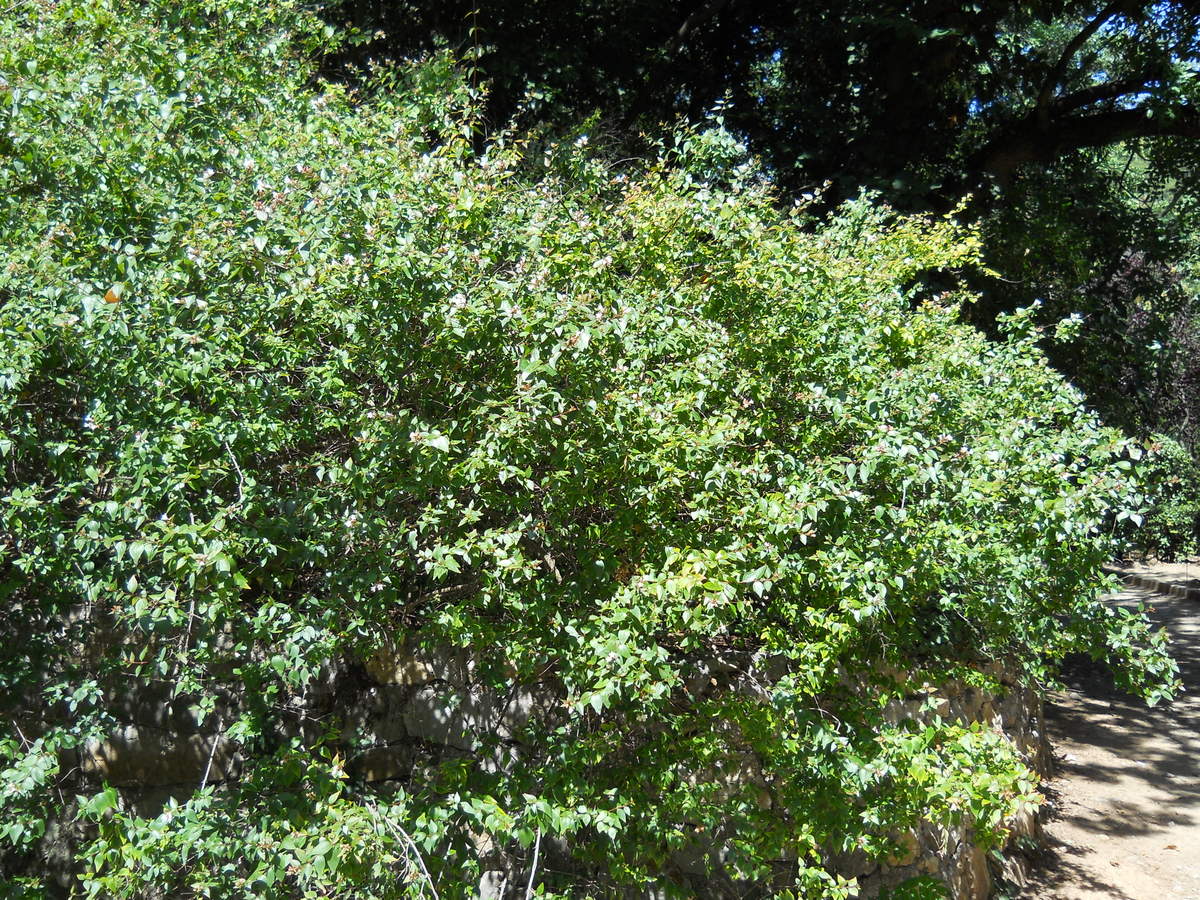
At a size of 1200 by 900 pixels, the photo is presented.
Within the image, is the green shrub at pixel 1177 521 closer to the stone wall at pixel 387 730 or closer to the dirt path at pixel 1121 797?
the dirt path at pixel 1121 797

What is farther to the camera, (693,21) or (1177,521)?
(1177,521)

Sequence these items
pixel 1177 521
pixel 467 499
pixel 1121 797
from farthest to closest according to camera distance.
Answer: pixel 1177 521
pixel 1121 797
pixel 467 499

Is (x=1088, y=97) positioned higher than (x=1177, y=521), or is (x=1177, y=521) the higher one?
(x=1088, y=97)

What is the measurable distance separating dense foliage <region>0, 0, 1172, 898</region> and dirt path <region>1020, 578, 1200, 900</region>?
2336mm

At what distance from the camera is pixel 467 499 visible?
10.6 ft

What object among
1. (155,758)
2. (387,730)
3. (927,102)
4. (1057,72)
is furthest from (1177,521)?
(155,758)

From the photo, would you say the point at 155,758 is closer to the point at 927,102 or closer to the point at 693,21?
the point at 693,21

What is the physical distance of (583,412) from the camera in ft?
9.89

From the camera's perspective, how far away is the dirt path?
5.39m

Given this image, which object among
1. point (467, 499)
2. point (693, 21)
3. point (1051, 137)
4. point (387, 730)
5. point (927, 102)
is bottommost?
point (387, 730)

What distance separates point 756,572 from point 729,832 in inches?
60.8

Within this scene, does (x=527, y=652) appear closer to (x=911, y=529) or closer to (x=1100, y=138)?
(x=911, y=529)

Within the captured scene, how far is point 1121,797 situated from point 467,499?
561 centimetres

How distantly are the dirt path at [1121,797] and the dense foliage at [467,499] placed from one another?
2.34m
